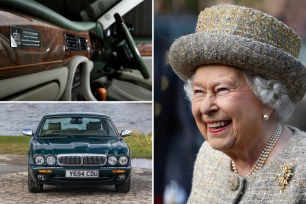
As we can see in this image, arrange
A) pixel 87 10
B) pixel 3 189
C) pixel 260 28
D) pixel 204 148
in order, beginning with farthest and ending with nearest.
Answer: pixel 3 189 < pixel 87 10 < pixel 204 148 < pixel 260 28

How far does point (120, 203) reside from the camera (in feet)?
14.6

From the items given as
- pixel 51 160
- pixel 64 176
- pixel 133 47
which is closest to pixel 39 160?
pixel 51 160

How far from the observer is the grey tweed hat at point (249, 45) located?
1.74 m

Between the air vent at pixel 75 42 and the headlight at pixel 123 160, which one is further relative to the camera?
the headlight at pixel 123 160

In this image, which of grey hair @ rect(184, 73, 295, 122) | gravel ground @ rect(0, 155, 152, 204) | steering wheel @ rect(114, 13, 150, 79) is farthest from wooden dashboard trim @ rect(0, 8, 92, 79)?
grey hair @ rect(184, 73, 295, 122)

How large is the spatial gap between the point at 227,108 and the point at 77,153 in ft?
8.84

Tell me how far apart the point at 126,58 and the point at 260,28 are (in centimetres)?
258

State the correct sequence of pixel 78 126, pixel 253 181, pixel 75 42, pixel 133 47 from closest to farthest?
pixel 253 181, pixel 75 42, pixel 133 47, pixel 78 126

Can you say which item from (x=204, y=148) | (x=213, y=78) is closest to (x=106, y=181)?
(x=204, y=148)

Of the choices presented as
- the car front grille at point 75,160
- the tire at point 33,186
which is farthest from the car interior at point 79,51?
the tire at point 33,186

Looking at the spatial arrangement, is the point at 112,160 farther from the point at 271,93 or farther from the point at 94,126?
the point at 271,93

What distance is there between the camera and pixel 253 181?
185 centimetres

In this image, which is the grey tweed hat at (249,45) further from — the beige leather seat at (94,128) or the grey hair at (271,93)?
the beige leather seat at (94,128)

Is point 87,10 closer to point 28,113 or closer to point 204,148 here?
point 28,113
